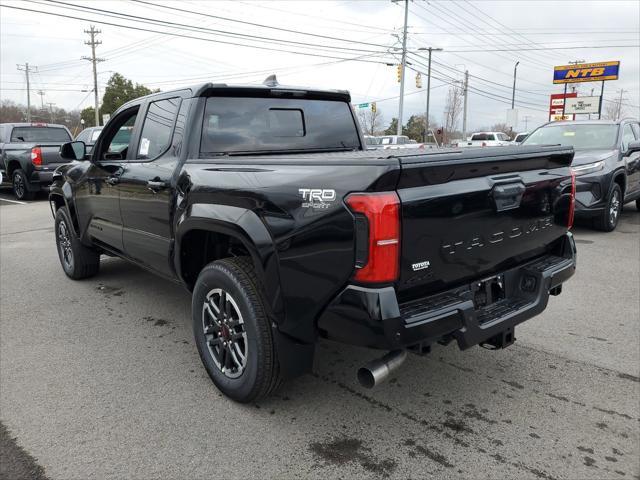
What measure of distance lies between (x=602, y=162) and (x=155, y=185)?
7088 millimetres

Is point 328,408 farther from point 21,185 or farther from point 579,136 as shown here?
point 21,185

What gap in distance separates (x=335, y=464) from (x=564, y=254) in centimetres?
198

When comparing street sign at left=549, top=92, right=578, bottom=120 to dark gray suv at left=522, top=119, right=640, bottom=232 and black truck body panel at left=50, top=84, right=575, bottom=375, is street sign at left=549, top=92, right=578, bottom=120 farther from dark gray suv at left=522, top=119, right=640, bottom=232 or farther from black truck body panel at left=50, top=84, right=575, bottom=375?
black truck body panel at left=50, top=84, right=575, bottom=375

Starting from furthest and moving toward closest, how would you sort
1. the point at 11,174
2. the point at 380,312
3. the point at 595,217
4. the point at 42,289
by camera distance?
1. the point at 11,174
2. the point at 595,217
3. the point at 42,289
4. the point at 380,312

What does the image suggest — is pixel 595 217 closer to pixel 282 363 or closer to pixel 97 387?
pixel 282 363

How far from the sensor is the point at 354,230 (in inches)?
87.6

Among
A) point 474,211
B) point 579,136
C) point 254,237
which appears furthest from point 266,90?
point 579,136

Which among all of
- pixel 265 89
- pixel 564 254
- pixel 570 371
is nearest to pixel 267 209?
pixel 265 89

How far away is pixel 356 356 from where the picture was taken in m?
3.75

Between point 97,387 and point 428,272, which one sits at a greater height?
point 428,272

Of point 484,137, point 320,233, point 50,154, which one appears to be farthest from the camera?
point 484,137

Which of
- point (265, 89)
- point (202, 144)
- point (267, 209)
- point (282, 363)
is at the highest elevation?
point (265, 89)

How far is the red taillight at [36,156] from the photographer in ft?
42.7

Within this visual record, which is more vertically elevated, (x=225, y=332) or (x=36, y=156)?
(x=36, y=156)
